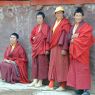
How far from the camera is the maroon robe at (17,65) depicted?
34.0ft

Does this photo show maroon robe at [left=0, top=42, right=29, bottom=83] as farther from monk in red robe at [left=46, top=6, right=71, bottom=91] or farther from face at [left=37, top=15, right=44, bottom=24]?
monk in red robe at [left=46, top=6, right=71, bottom=91]

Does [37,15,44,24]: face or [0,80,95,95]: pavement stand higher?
[37,15,44,24]: face

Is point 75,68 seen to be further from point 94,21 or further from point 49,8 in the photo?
point 49,8

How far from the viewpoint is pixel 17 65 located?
10445 millimetres

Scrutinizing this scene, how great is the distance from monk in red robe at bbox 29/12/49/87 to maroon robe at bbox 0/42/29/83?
0.44 metres

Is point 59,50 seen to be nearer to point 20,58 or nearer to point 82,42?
point 82,42

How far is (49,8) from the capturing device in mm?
10141

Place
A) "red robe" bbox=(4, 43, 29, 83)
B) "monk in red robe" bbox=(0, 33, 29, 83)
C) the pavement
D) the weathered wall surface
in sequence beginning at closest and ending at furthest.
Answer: the pavement, the weathered wall surface, "monk in red robe" bbox=(0, 33, 29, 83), "red robe" bbox=(4, 43, 29, 83)

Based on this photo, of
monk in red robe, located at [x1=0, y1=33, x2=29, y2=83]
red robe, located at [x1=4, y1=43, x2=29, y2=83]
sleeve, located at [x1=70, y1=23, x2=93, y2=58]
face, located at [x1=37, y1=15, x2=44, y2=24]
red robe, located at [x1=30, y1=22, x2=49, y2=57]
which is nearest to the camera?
sleeve, located at [x1=70, y1=23, x2=93, y2=58]

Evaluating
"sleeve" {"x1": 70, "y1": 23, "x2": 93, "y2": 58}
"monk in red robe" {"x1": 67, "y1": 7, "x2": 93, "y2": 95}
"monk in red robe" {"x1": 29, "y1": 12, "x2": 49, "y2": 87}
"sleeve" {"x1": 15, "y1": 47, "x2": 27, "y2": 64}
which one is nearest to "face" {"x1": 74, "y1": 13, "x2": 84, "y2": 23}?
"monk in red robe" {"x1": 67, "y1": 7, "x2": 93, "y2": 95}

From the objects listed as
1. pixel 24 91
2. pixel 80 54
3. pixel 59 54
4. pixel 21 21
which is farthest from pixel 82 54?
pixel 21 21

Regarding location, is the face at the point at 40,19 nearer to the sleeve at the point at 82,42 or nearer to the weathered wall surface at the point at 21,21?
the weathered wall surface at the point at 21,21

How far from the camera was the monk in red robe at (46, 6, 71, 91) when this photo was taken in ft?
30.8

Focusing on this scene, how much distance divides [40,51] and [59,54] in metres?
0.57
